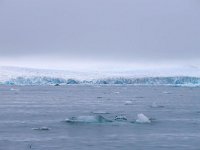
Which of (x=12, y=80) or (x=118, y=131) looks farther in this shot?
(x=12, y=80)

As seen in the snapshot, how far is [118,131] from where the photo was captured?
3259 centimetres

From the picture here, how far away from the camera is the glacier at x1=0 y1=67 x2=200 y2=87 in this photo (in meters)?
162

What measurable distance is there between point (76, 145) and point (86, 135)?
3976 millimetres

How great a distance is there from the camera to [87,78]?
17462cm

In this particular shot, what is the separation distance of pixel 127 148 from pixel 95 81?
5850 inches

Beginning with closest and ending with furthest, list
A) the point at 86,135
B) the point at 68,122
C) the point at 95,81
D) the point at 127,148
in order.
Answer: the point at 127,148 → the point at 86,135 → the point at 68,122 → the point at 95,81

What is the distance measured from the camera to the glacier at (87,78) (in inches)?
6393

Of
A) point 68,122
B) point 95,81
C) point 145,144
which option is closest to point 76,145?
point 145,144

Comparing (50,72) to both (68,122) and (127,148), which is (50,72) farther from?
(127,148)

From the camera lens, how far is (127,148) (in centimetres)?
2631

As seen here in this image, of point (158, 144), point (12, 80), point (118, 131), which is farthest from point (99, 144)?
point (12, 80)

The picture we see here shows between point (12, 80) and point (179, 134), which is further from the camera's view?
point (12, 80)

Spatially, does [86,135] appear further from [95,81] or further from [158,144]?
[95,81]

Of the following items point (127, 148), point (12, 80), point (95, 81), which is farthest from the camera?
point (95, 81)
